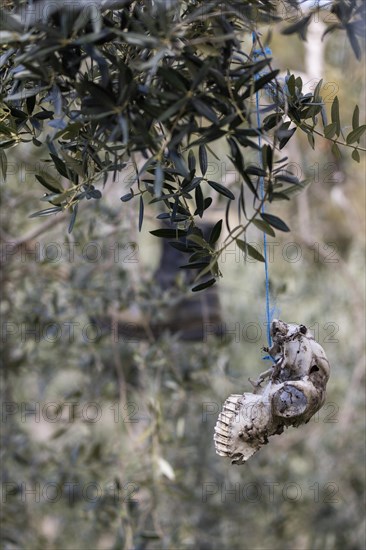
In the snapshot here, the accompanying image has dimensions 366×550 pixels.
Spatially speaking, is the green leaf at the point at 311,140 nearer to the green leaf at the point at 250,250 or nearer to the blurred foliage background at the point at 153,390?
the green leaf at the point at 250,250

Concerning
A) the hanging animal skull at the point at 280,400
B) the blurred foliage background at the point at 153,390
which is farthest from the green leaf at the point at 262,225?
the blurred foliage background at the point at 153,390

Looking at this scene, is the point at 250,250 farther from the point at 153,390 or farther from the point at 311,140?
the point at 153,390

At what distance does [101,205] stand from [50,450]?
745 millimetres

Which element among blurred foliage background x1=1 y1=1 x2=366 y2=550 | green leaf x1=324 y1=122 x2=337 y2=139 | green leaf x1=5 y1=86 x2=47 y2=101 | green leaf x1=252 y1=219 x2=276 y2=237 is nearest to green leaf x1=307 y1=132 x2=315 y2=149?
green leaf x1=324 y1=122 x2=337 y2=139

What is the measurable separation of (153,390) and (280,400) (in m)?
1.11

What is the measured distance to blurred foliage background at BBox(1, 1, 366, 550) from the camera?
214cm

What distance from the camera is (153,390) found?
2.06m

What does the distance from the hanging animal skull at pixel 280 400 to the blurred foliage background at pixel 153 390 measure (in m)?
0.92

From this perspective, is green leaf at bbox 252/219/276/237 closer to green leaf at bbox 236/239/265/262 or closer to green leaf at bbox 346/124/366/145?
green leaf at bbox 236/239/265/262

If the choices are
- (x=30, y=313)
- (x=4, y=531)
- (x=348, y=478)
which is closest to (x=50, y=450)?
(x=4, y=531)

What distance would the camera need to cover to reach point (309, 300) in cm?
365

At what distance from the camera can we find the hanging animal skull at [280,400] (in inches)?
38.4

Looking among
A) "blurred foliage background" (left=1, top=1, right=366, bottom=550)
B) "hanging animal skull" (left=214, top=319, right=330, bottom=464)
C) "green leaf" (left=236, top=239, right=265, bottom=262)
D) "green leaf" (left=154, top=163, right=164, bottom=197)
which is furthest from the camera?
"blurred foliage background" (left=1, top=1, right=366, bottom=550)

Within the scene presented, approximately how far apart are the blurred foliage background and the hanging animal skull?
0.92 meters
